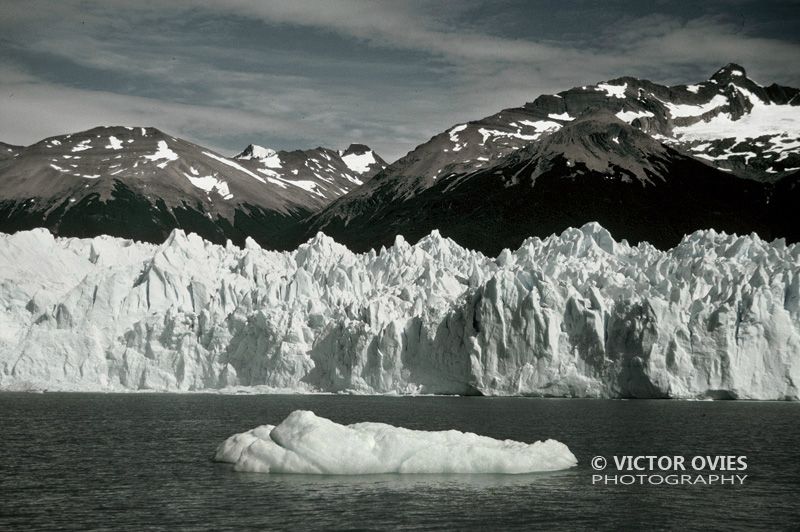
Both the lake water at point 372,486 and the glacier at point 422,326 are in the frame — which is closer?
the lake water at point 372,486

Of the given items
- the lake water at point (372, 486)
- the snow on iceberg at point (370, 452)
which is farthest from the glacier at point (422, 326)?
the snow on iceberg at point (370, 452)

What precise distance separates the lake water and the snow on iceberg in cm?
60

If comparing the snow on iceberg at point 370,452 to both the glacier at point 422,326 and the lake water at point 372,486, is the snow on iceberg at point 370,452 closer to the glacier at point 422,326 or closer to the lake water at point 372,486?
the lake water at point 372,486

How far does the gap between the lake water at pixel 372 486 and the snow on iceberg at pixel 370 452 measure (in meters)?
0.60

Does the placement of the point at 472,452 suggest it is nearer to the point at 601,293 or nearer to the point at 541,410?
the point at 541,410

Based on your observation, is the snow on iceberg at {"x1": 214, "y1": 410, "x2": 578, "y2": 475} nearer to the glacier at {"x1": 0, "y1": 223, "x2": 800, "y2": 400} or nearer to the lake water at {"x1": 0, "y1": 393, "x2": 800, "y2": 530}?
the lake water at {"x1": 0, "y1": 393, "x2": 800, "y2": 530}

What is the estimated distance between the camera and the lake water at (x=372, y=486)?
29.5m

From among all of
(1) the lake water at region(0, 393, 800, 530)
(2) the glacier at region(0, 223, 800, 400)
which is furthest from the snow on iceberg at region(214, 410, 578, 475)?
(2) the glacier at region(0, 223, 800, 400)

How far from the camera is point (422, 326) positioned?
82.4 m

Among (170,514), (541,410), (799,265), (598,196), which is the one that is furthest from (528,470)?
(598,196)

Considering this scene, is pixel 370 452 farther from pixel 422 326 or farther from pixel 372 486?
pixel 422 326

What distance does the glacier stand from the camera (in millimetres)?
74062

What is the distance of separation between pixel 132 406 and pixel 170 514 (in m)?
45.9

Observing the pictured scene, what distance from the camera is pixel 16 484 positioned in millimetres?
35500
